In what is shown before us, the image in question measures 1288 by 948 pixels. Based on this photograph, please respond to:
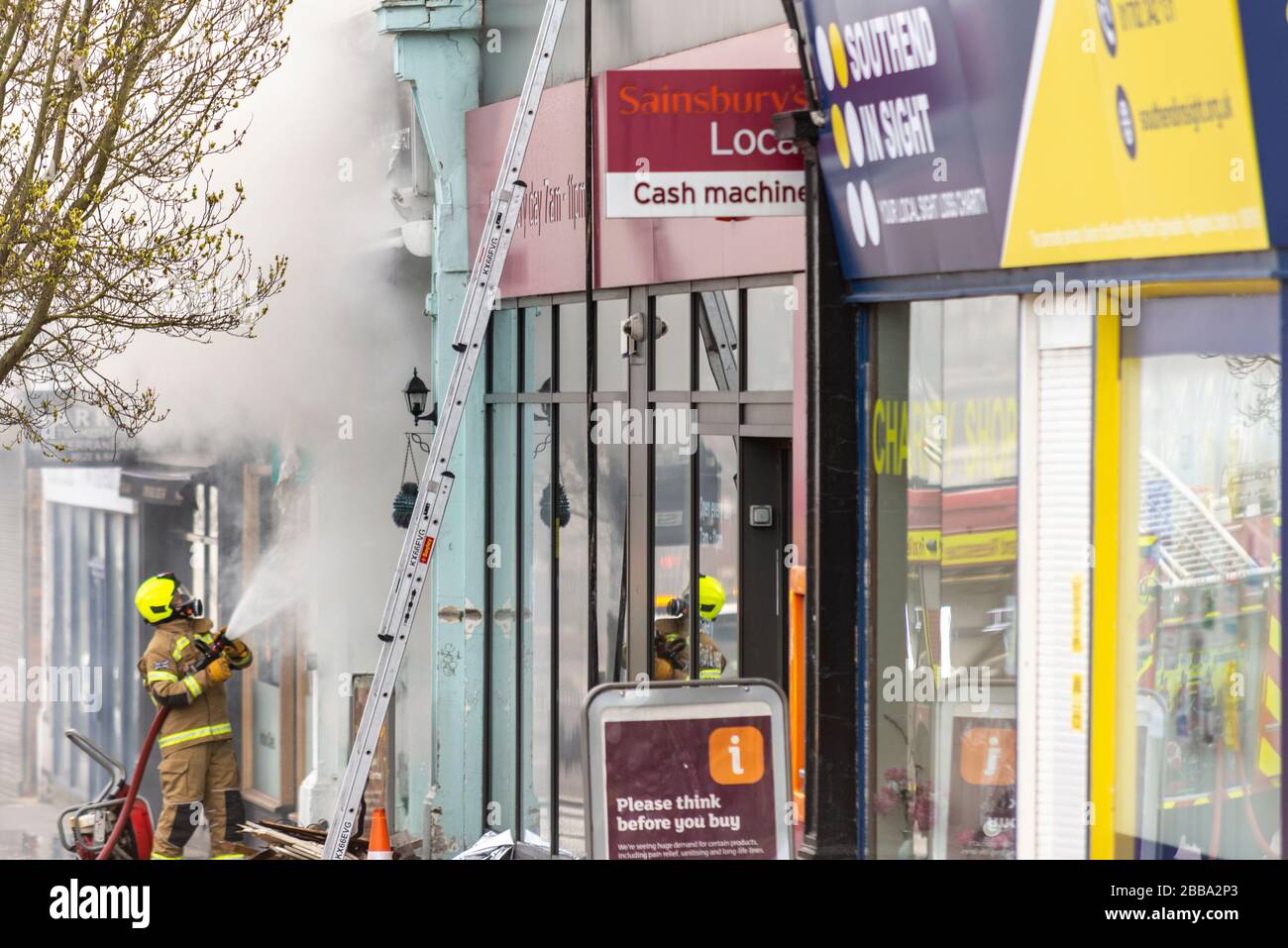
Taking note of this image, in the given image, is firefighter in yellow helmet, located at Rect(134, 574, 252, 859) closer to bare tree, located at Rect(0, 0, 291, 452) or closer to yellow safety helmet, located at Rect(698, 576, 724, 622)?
bare tree, located at Rect(0, 0, 291, 452)

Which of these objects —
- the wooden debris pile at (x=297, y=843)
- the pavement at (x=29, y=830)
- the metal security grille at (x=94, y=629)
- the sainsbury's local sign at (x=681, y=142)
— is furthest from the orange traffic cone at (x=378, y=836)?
the metal security grille at (x=94, y=629)

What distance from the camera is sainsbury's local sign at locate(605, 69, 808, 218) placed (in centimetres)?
822

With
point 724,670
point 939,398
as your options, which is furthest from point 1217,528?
point 724,670

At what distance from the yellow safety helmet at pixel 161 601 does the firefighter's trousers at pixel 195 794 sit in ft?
2.94

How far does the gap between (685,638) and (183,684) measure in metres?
3.08

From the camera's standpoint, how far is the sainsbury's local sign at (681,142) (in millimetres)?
8219

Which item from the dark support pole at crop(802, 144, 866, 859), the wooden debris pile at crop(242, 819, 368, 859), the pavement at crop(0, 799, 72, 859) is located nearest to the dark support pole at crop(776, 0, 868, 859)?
the dark support pole at crop(802, 144, 866, 859)

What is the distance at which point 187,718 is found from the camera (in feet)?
36.6

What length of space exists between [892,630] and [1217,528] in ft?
7.76

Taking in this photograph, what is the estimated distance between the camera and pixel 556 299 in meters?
12.2

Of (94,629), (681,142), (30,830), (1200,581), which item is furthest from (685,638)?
(94,629)

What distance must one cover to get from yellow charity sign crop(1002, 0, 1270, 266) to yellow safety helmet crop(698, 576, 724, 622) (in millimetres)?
3546

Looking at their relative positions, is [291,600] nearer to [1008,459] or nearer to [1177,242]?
[1008,459]

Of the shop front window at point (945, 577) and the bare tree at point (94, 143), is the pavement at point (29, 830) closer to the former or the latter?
the bare tree at point (94, 143)
